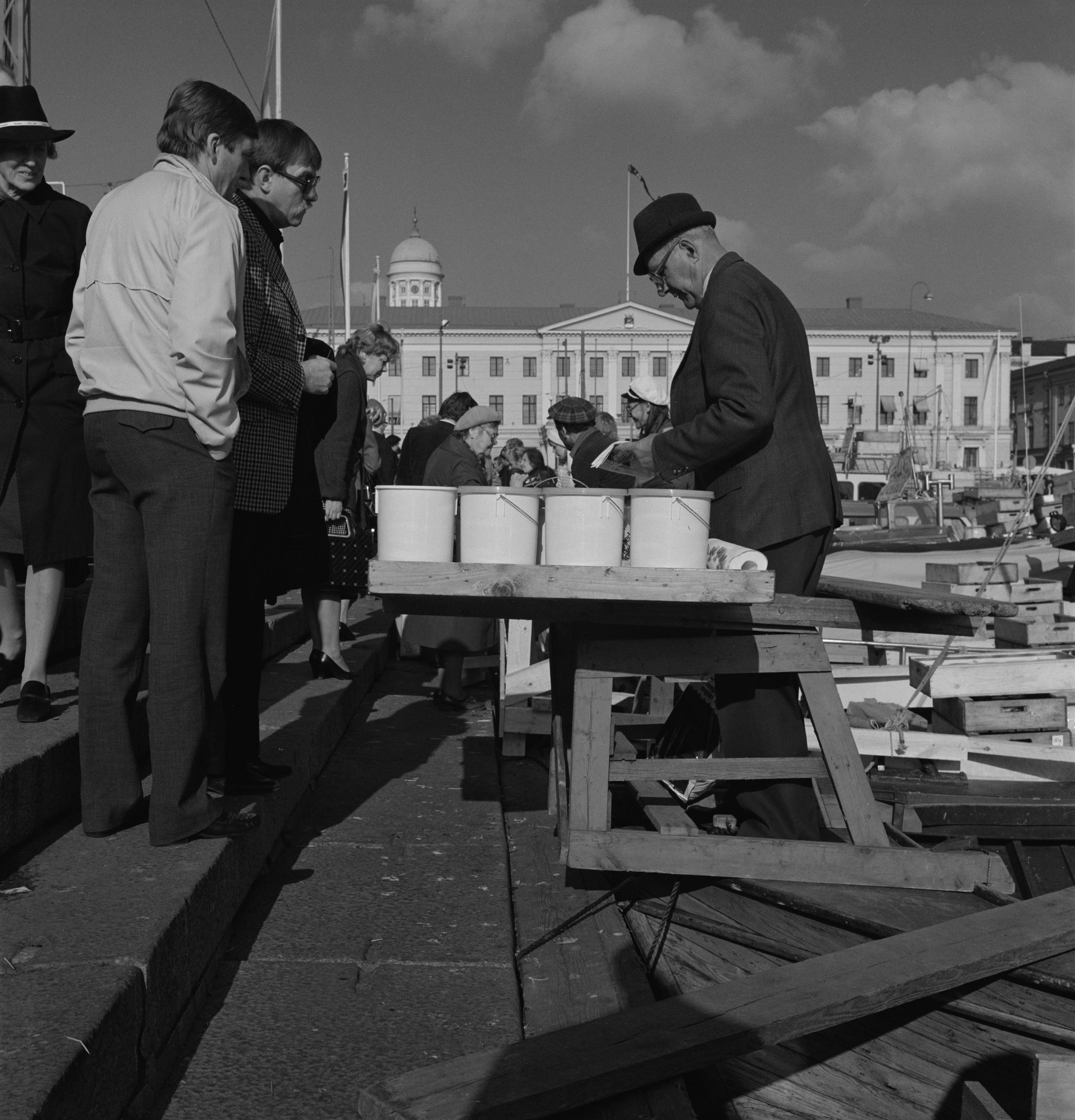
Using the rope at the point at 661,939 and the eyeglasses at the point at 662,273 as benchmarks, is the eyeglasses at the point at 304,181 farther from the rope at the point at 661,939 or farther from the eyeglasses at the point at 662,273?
the rope at the point at 661,939

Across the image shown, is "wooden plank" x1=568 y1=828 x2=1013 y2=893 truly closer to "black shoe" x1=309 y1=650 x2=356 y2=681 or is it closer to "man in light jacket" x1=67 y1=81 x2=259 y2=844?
"man in light jacket" x1=67 y1=81 x2=259 y2=844

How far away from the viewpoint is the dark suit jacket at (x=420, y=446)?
8.45m

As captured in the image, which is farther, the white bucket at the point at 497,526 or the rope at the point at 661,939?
the rope at the point at 661,939

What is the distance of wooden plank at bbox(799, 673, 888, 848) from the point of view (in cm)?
352

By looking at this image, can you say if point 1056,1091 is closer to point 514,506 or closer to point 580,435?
point 514,506

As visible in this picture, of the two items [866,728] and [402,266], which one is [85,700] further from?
[402,266]

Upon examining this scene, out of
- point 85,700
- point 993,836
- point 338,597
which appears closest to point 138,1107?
point 85,700

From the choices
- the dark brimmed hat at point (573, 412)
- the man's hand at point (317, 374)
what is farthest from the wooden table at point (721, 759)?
the dark brimmed hat at point (573, 412)

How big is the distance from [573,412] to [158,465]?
4845 mm

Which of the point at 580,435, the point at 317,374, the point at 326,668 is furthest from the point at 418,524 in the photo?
the point at 580,435

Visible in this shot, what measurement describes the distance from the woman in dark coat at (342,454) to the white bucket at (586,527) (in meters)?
2.96

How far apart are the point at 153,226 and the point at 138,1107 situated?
1913mm

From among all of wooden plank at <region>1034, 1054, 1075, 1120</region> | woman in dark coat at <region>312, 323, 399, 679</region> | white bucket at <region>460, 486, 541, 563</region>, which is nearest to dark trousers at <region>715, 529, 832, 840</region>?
white bucket at <region>460, 486, 541, 563</region>

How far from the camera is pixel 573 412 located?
7.75 m
